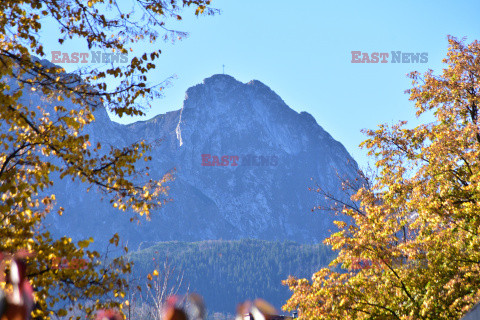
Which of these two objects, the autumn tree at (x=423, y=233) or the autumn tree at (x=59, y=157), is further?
the autumn tree at (x=423, y=233)

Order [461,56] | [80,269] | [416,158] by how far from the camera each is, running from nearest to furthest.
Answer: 1. [80,269]
2. [416,158]
3. [461,56]

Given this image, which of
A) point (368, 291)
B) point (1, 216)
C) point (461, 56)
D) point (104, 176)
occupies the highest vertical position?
point (461, 56)

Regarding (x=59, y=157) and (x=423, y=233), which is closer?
(x=59, y=157)

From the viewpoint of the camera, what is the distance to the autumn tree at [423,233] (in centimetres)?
1220

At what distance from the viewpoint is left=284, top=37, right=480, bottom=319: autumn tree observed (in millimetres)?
12203

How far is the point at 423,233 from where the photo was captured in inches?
537

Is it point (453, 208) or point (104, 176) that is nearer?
point (104, 176)

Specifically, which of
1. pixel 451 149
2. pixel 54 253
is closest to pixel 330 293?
pixel 451 149

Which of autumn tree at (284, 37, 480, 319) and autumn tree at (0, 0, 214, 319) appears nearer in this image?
autumn tree at (0, 0, 214, 319)

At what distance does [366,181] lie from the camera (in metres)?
23.4

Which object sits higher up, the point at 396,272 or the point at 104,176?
the point at 104,176

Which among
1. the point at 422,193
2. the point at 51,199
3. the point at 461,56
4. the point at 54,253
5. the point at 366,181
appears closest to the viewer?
the point at 54,253

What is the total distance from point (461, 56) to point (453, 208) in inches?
286

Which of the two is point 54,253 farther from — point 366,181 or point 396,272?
point 366,181
